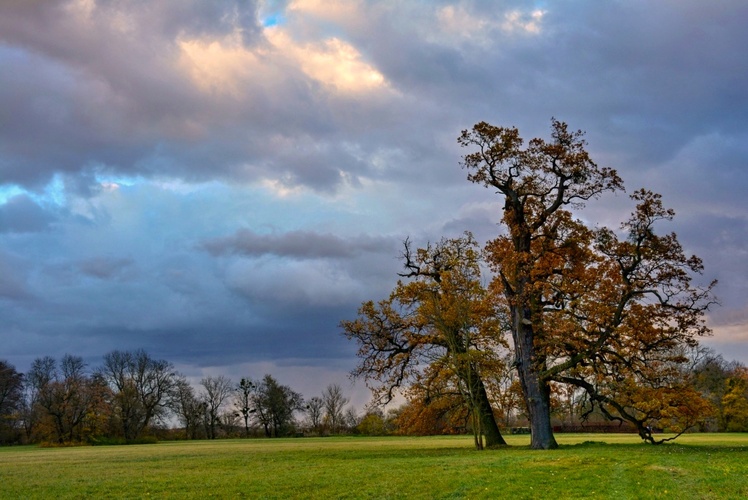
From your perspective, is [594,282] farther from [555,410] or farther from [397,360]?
[397,360]

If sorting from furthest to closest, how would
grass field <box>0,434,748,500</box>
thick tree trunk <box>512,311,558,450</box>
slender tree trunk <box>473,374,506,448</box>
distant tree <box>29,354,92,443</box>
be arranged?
distant tree <box>29,354,92,443</box>
slender tree trunk <box>473,374,506,448</box>
thick tree trunk <box>512,311,558,450</box>
grass field <box>0,434,748,500</box>

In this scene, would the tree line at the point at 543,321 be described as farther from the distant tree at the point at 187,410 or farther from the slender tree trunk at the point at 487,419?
the distant tree at the point at 187,410

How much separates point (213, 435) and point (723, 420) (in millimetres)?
87794

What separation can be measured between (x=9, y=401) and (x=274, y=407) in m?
45.6

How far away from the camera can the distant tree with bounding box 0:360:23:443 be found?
98.1 meters

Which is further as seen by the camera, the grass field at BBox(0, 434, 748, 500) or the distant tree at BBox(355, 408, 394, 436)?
the distant tree at BBox(355, 408, 394, 436)

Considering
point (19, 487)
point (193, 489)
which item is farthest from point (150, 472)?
point (193, 489)

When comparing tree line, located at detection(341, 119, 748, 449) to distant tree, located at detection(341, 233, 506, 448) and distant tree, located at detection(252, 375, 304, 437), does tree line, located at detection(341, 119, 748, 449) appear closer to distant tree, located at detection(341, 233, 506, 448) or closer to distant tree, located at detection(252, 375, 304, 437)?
distant tree, located at detection(341, 233, 506, 448)

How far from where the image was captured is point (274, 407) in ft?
383

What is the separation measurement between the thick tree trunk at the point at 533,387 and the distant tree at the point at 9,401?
304 ft

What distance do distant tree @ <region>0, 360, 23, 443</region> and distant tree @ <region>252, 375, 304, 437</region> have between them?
134 ft

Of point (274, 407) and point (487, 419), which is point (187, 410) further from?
point (487, 419)

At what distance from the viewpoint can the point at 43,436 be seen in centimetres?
9331

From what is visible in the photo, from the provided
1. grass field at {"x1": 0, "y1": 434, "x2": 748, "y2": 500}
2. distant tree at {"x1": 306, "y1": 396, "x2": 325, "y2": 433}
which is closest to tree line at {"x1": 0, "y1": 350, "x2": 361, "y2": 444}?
distant tree at {"x1": 306, "y1": 396, "x2": 325, "y2": 433}
